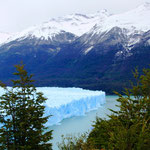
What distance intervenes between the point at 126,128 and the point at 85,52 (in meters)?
75.2

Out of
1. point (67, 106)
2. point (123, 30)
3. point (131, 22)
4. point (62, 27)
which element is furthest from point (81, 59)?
point (67, 106)

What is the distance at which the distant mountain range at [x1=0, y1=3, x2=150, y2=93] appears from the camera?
189 ft

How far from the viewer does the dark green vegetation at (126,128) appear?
12.5 feet

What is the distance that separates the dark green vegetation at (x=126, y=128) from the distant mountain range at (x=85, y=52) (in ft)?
123

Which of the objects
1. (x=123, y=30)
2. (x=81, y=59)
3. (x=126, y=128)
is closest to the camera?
(x=126, y=128)

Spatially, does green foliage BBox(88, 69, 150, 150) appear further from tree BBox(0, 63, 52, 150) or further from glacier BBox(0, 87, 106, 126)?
glacier BBox(0, 87, 106, 126)

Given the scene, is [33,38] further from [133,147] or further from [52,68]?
[133,147]

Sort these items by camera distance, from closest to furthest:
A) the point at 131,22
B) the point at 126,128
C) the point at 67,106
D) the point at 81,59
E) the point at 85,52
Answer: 1. the point at 126,128
2. the point at 67,106
3. the point at 81,59
4. the point at 85,52
5. the point at 131,22

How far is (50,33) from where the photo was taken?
330 feet

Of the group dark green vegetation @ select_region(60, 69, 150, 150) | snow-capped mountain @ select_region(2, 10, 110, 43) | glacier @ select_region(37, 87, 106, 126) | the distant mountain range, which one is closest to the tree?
dark green vegetation @ select_region(60, 69, 150, 150)

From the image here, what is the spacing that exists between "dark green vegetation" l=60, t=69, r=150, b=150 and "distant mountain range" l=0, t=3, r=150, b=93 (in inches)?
1476

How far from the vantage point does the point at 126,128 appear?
448 cm

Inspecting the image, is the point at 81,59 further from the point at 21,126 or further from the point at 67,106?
the point at 21,126

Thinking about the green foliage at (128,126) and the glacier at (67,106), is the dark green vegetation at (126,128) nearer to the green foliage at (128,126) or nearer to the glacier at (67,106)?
the green foliage at (128,126)
